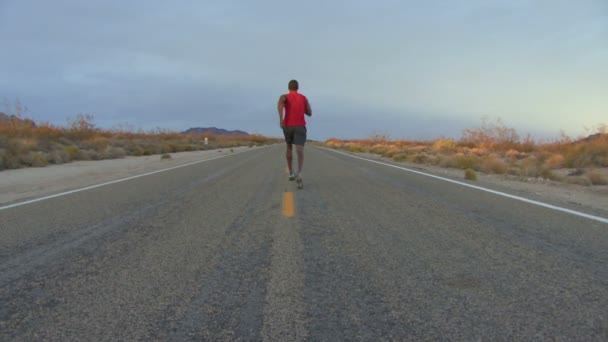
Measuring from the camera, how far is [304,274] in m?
2.87

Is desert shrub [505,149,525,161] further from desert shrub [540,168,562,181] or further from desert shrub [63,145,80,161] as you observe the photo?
desert shrub [63,145,80,161]

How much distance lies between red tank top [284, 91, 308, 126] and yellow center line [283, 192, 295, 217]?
5.63ft

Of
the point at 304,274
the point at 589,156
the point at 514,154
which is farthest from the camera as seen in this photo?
the point at 514,154

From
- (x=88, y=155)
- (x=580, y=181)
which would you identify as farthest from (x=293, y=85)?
(x=88, y=155)

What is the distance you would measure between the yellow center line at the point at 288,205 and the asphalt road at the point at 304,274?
52mm

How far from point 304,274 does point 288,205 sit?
2.89 meters

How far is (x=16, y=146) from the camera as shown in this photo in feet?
53.8

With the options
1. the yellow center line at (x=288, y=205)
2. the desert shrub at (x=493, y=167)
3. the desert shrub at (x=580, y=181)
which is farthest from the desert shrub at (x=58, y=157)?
the desert shrub at (x=580, y=181)

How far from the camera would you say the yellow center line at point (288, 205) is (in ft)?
16.9

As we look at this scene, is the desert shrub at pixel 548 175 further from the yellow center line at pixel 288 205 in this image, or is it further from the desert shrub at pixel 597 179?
the yellow center line at pixel 288 205

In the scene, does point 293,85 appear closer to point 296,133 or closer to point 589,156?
point 296,133

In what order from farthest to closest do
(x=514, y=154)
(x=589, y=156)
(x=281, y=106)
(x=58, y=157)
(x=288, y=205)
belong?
(x=514, y=154) → (x=58, y=157) → (x=589, y=156) → (x=281, y=106) → (x=288, y=205)

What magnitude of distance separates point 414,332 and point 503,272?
124cm

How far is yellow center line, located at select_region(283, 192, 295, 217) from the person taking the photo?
202 inches
